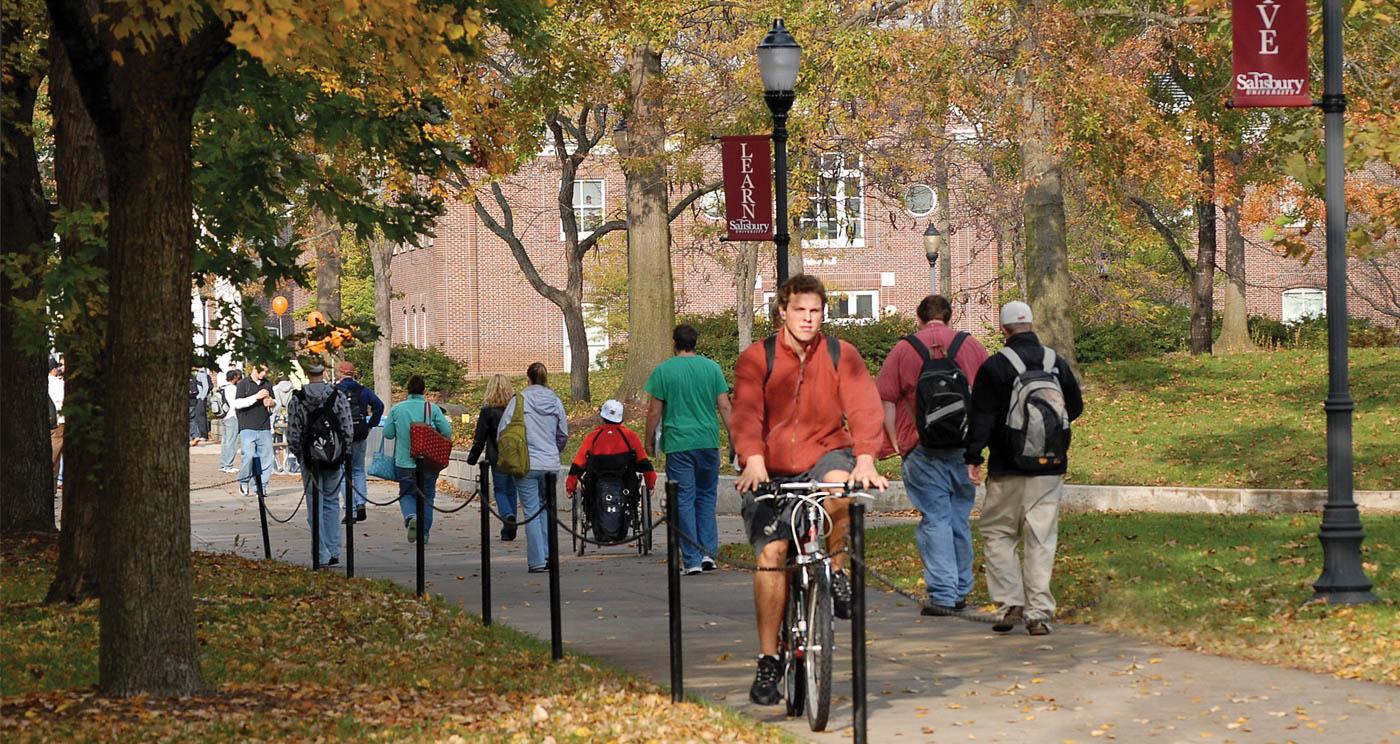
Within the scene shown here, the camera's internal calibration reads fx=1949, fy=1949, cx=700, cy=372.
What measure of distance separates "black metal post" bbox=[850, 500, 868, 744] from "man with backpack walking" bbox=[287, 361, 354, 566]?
33.2 ft

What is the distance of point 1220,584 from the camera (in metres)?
12.4

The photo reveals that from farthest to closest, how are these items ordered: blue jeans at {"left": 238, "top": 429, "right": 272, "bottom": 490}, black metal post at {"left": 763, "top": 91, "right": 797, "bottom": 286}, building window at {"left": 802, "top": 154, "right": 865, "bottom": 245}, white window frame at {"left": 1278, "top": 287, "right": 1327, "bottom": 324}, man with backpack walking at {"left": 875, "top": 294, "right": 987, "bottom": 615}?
white window frame at {"left": 1278, "top": 287, "right": 1327, "bottom": 324} < building window at {"left": 802, "top": 154, "right": 865, "bottom": 245} < blue jeans at {"left": 238, "top": 429, "right": 272, "bottom": 490} < black metal post at {"left": 763, "top": 91, "right": 797, "bottom": 286} < man with backpack walking at {"left": 875, "top": 294, "right": 987, "bottom": 615}

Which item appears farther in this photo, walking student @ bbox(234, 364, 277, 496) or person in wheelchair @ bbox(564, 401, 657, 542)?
walking student @ bbox(234, 364, 277, 496)

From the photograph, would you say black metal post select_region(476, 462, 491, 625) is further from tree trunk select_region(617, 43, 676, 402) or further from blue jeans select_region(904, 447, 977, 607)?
tree trunk select_region(617, 43, 676, 402)

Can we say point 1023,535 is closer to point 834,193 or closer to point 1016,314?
point 1016,314

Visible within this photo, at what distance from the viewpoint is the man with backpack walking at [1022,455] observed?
10.7 meters

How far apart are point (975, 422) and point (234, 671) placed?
13.8 ft

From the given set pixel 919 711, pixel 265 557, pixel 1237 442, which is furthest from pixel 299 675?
pixel 1237 442

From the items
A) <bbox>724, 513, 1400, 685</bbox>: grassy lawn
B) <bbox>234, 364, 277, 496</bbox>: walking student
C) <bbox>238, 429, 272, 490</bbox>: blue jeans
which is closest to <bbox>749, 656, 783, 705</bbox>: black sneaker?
<bbox>724, 513, 1400, 685</bbox>: grassy lawn

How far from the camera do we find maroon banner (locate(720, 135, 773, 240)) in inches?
682

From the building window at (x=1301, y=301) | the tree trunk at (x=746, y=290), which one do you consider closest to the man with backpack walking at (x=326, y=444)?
the tree trunk at (x=746, y=290)

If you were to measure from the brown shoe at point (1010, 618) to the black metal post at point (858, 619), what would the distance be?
154 inches

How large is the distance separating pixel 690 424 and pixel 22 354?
4862 mm

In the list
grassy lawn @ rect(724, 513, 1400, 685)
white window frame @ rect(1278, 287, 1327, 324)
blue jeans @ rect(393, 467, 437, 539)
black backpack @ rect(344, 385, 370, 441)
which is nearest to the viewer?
grassy lawn @ rect(724, 513, 1400, 685)
